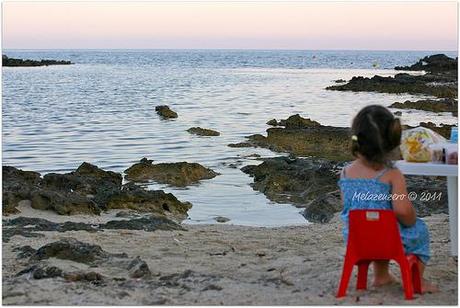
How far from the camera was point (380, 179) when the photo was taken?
509 centimetres

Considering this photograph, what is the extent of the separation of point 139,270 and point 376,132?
239 centimetres

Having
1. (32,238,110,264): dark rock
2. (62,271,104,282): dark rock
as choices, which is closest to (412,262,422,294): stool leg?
(62,271,104,282): dark rock

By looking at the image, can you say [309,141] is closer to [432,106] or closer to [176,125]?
[176,125]

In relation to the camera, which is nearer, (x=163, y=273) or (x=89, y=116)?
(x=163, y=273)

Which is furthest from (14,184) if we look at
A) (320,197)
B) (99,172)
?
(320,197)

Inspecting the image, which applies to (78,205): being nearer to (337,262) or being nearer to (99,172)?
(99,172)

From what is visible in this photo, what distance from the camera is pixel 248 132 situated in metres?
21.8

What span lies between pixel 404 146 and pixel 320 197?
5.28 metres

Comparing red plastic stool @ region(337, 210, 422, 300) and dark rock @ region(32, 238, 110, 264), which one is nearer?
red plastic stool @ region(337, 210, 422, 300)

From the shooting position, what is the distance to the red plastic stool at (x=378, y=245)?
16.2 ft

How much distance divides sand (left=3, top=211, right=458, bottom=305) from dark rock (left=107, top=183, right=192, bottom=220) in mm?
1706

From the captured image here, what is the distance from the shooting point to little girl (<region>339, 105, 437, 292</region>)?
4938mm

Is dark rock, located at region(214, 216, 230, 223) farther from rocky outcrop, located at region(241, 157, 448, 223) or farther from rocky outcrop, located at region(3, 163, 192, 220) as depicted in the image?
rocky outcrop, located at region(241, 157, 448, 223)

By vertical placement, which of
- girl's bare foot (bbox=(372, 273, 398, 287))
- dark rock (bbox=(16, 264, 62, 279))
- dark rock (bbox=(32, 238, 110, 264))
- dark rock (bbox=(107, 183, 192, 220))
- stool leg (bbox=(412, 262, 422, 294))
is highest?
stool leg (bbox=(412, 262, 422, 294))
